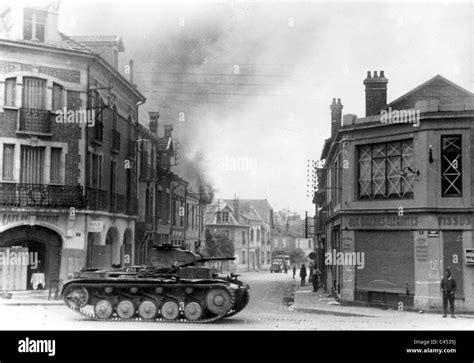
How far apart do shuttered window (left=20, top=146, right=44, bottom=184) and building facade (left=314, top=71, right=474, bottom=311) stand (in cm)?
1063

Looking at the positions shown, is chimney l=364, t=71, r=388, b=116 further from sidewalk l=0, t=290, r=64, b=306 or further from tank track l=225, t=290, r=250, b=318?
sidewalk l=0, t=290, r=64, b=306

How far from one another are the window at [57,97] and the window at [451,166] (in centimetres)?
1257

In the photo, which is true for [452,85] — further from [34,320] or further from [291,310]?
[34,320]

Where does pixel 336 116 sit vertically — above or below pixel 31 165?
above

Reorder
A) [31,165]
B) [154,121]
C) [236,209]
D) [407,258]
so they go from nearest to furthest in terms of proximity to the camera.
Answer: [31,165] → [407,258] → [154,121] → [236,209]

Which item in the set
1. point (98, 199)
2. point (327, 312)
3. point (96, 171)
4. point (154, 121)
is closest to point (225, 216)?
point (154, 121)

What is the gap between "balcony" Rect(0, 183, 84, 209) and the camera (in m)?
19.1

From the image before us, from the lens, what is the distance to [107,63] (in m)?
22.3

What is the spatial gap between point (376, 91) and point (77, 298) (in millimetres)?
Answer: 13600

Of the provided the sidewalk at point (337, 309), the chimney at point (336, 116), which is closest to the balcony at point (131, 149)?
the sidewalk at point (337, 309)

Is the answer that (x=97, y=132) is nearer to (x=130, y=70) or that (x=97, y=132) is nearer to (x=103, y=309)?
(x=130, y=70)

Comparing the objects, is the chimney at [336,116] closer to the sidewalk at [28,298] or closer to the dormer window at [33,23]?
the dormer window at [33,23]

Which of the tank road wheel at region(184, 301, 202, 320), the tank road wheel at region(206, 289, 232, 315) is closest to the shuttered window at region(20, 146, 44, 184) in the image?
the tank road wheel at region(184, 301, 202, 320)

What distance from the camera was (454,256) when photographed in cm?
2020
